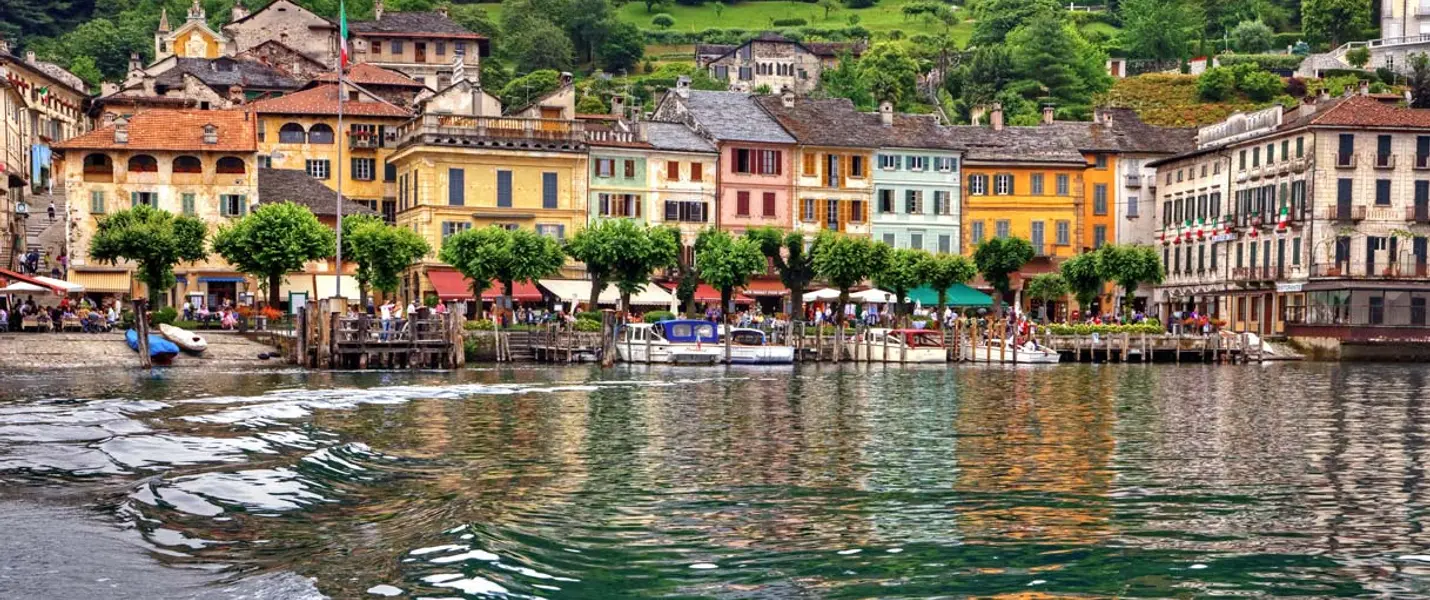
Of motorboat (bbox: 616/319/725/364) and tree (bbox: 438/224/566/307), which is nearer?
motorboat (bbox: 616/319/725/364)

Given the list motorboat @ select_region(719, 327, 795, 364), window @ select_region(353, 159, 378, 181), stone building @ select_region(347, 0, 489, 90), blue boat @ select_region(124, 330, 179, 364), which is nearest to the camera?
blue boat @ select_region(124, 330, 179, 364)

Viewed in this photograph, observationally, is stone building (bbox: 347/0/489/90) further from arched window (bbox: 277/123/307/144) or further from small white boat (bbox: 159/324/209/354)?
small white boat (bbox: 159/324/209/354)

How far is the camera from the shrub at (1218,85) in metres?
145

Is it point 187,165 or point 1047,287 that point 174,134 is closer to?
point 187,165

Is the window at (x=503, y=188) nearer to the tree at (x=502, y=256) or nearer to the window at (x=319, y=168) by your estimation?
the tree at (x=502, y=256)

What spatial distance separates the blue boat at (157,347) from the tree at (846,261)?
3171cm

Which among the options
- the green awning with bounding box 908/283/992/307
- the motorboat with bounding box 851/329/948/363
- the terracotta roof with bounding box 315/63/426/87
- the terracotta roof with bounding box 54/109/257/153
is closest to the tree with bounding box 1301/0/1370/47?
the green awning with bounding box 908/283/992/307

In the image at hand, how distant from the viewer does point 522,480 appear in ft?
92.5

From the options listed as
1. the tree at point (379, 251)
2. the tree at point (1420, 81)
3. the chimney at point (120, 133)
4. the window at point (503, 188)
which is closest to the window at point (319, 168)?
the window at point (503, 188)

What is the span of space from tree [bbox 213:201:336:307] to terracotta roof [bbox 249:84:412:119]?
19261 mm

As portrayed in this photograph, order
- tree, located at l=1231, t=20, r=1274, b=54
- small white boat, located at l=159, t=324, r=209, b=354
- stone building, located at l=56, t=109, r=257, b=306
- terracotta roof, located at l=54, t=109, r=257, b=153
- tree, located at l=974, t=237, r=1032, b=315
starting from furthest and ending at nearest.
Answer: tree, located at l=1231, t=20, r=1274, b=54 < tree, located at l=974, t=237, r=1032, b=315 < terracotta roof, located at l=54, t=109, r=257, b=153 < stone building, located at l=56, t=109, r=257, b=306 < small white boat, located at l=159, t=324, r=209, b=354

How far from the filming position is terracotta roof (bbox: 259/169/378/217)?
8438 centimetres

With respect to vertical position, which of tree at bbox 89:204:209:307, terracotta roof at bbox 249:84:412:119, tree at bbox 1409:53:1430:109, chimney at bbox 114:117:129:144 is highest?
tree at bbox 1409:53:1430:109

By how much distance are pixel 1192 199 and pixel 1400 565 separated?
80.6m
